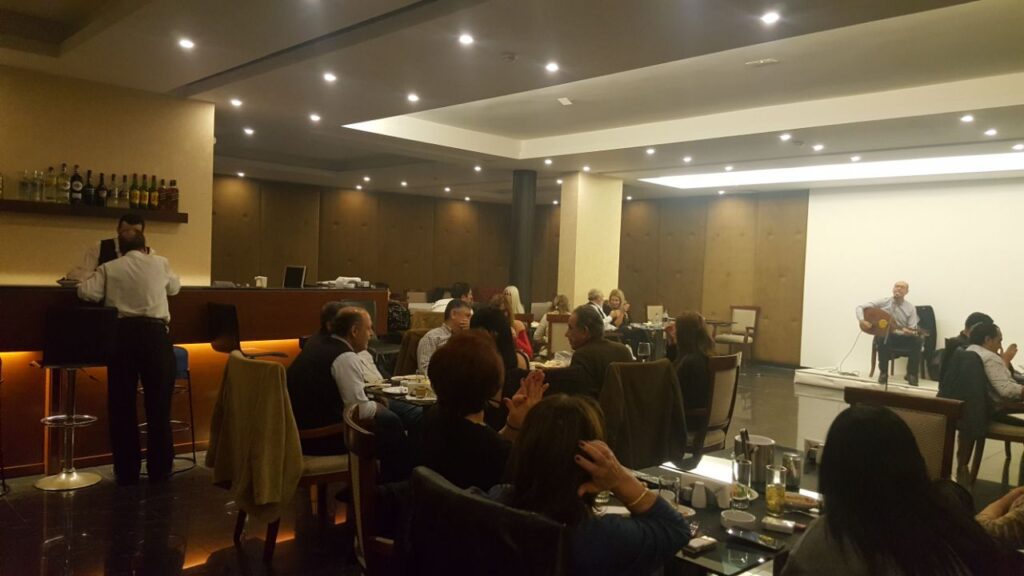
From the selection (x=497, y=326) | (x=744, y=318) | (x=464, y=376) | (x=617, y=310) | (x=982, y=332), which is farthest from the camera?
(x=744, y=318)

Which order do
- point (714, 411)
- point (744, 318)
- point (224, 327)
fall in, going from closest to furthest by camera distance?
point (714, 411) < point (224, 327) < point (744, 318)

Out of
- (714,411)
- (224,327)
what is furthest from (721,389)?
(224,327)

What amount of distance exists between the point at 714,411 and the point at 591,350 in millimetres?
1079

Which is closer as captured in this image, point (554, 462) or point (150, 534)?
point (554, 462)

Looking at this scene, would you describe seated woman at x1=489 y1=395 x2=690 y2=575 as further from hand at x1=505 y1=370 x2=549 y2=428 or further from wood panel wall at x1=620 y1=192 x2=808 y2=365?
wood panel wall at x1=620 y1=192 x2=808 y2=365

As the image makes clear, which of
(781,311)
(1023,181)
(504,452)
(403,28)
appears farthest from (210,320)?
(1023,181)

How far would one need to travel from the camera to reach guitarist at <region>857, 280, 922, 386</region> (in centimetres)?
1018

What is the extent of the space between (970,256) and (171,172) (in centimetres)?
1095

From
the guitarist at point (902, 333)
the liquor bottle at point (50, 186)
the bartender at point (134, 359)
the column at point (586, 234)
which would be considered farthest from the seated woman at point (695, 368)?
the guitarist at point (902, 333)

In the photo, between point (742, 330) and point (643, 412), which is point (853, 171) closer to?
point (742, 330)

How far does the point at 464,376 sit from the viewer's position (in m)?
2.40

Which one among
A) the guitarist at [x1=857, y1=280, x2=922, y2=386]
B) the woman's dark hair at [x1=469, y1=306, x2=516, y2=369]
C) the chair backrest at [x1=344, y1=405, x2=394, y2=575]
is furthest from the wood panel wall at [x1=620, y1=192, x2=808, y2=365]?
the chair backrest at [x1=344, y1=405, x2=394, y2=575]

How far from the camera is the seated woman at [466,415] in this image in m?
2.28

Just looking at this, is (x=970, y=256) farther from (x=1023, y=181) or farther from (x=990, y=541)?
(x=990, y=541)
